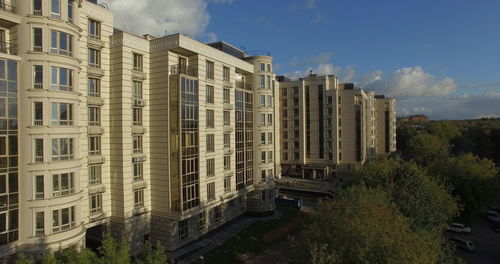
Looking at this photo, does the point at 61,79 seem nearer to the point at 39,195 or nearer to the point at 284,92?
the point at 39,195

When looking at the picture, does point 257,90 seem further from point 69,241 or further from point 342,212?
point 69,241

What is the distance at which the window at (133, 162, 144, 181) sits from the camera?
31438 mm

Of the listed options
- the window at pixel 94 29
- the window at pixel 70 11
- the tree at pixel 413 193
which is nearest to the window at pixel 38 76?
the window at pixel 70 11

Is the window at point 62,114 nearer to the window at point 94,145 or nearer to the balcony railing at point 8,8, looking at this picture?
the window at point 94,145

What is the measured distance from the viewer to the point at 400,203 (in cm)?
3095

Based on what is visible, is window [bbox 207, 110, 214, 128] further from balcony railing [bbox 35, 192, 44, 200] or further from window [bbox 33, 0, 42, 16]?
window [bbox 33, 0, 42, 16]

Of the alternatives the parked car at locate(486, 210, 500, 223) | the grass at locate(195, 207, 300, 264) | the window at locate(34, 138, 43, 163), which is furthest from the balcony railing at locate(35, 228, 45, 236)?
the parked car at locate(486, 210, 500, 223)

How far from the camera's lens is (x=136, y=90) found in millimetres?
31469

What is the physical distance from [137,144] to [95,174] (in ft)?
16.3

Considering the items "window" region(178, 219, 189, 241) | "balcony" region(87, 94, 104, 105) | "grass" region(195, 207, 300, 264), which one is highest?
"balcony" region(87, 94, 104, 105)

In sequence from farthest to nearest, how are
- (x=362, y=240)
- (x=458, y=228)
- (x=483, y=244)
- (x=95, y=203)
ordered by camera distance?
(x=458, y=228) → (x=483, y=244) → (x=95, y=203) → (x=362, y=240)

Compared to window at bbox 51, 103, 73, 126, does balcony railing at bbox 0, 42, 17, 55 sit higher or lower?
higher

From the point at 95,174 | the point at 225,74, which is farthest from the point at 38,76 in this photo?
the point at 225,74

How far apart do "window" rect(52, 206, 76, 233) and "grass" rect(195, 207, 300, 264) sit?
44.8ft
